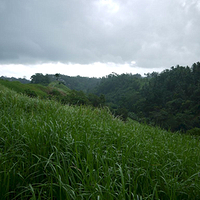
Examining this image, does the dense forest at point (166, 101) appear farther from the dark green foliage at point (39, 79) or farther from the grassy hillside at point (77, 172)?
the dark green foliage at point (39, 79)

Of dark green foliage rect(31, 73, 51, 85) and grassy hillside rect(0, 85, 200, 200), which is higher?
dark green foliage rect(31, 73, 51, 85)

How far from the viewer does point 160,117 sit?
3797 cm

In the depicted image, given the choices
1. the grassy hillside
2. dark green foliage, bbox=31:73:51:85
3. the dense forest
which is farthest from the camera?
dark green foliage, bbox=31:73:51:85

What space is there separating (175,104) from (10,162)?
43.4 meters

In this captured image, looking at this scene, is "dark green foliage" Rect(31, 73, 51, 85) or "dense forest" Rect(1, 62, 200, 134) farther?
"dark green foliage" Rect(31, 73, 51, 85)

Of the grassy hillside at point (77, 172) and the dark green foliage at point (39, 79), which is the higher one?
the dark green foliage at point (39, 79)

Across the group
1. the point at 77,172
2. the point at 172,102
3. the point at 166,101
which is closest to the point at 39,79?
the point at 166,101

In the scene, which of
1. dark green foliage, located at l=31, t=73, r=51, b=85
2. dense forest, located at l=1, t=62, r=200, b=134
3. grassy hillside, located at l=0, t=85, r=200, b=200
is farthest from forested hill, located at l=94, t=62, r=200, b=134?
dark green foliage, located at l=31, t=73, r=51, b=85

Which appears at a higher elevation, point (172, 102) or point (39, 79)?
point (39, 79)

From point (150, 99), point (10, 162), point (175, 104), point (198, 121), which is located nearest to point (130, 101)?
point (150, 99)

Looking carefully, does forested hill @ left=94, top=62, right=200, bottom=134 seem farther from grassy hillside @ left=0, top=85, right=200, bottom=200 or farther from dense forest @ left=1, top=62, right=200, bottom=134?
grassy hillside @ left=0, top=85, right=200, bottom=200

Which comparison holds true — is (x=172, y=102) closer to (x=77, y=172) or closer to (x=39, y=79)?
(x=77, y=172)

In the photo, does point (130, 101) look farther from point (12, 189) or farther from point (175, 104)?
point (12, 189)

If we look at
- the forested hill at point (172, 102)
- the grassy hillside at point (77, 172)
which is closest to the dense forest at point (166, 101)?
the forested hill at point (172, 102)
